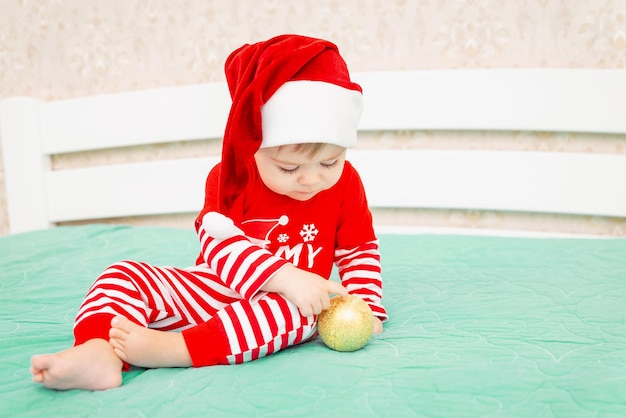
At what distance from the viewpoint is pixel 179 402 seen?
27.7 inches

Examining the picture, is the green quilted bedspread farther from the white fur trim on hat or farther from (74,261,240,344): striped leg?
the white fur trim on hat

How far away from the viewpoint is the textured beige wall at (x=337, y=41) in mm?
1732

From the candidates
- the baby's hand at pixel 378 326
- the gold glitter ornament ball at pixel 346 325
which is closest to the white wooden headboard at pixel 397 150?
the baby's hand at pixel 378 326

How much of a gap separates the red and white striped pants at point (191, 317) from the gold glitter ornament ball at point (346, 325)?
29 mm

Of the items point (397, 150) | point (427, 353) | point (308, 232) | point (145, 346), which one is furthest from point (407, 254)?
point (145, 346)

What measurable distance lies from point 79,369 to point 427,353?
1.48 ft

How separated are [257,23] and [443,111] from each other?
2.15 ft

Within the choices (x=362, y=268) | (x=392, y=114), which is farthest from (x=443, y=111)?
(x=362, y=268)

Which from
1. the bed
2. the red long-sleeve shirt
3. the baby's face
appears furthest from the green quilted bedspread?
the baby's face

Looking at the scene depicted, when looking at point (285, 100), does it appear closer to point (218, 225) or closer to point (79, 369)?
point (218, 225)

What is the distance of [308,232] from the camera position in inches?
39.9

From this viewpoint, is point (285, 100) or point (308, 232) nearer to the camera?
point (285, 100)

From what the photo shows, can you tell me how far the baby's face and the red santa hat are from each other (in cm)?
3

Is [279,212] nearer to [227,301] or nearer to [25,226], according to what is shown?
[227,301]
